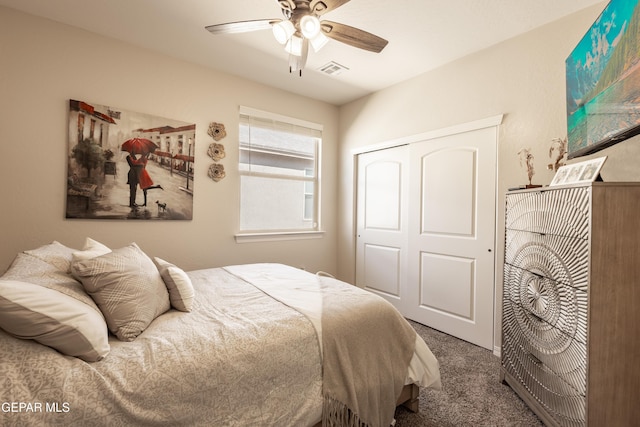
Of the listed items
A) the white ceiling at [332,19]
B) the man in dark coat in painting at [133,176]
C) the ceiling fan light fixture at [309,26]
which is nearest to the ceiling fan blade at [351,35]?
the ceiling fan light fixture at [309,26]

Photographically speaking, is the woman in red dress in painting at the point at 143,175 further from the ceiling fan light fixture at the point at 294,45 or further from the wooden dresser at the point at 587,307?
the wooden dresser at the point at 587,307

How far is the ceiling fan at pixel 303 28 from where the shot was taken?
1.57 m

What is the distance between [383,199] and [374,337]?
2226mm

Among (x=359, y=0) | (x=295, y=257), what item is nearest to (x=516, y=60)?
(x=359, y=0)

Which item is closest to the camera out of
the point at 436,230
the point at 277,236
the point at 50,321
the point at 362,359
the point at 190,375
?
the point at 50,321

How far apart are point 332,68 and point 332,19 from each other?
2.49 feet

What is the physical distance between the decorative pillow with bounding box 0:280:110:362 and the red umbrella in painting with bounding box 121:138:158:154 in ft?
6.30

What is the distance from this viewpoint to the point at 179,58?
9.36 feet

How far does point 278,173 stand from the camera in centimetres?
359

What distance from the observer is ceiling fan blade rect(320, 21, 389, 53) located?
Result: 171 cm

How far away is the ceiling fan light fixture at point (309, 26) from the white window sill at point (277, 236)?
2.21 meters

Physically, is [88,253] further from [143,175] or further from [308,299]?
[143,175]

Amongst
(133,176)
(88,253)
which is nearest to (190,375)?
(88,253)

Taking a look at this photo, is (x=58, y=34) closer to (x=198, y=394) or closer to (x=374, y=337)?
(x=198, y=394)
